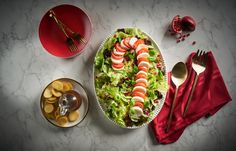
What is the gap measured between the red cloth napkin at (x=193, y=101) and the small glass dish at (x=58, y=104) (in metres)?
0.47

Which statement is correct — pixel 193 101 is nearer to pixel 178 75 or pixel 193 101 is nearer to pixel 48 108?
pixel 178 75

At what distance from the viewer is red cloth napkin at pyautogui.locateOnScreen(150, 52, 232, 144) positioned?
1.75 meters

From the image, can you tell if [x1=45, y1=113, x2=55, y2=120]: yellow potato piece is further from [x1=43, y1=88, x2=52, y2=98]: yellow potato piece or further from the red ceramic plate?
the red ceramic plate

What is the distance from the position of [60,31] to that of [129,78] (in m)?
0.50

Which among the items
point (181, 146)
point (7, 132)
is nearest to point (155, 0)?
point (181, 146)

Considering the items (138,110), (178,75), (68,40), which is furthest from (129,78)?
(68,40)

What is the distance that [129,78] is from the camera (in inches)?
65.2

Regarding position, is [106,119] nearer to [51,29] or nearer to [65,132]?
[65,132]

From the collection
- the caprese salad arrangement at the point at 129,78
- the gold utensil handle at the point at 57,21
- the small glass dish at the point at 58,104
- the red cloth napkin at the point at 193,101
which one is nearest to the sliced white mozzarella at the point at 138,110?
the caprese salad arrangement at the point at 129,78

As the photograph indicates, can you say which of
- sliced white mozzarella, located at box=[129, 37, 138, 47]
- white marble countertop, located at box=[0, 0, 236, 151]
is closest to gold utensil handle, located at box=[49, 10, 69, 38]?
white marble countertop, located at box=[0, 0, 236, 151]

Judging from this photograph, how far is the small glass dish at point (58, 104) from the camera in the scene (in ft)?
5.44

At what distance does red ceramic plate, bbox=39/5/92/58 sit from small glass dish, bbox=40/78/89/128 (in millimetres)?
175

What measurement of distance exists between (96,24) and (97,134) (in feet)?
2.27

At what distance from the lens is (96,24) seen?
1767 mm
